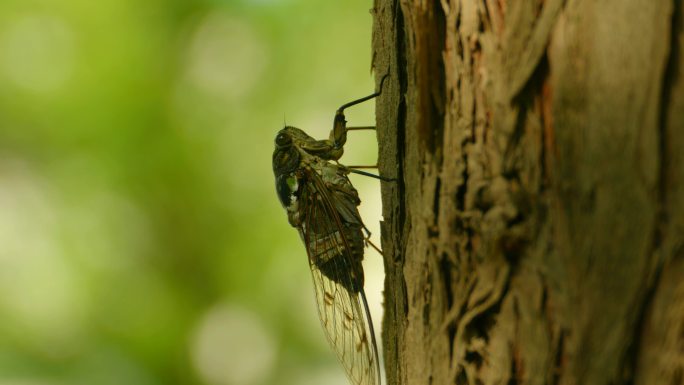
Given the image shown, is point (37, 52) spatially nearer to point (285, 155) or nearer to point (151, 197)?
point (151, 197)

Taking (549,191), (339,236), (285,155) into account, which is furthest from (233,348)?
(549,191)

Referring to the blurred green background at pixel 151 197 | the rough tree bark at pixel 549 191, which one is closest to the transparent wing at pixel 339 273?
the rough tree bark at pixel 549 191

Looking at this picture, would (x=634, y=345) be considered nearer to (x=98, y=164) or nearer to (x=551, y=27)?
(x=551, y=27)

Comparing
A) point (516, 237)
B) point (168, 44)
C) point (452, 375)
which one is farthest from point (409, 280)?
point (168, 44)

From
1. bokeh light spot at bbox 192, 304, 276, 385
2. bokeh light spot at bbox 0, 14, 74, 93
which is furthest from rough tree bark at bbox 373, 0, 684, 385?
bokeh light spot at bbox 0, 14, 74, 93

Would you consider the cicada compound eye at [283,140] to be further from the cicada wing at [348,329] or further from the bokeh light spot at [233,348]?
the bokeh light spot at [233,348]

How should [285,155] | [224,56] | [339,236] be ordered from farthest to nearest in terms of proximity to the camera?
[224,56] → [285,155] → [339,236]
